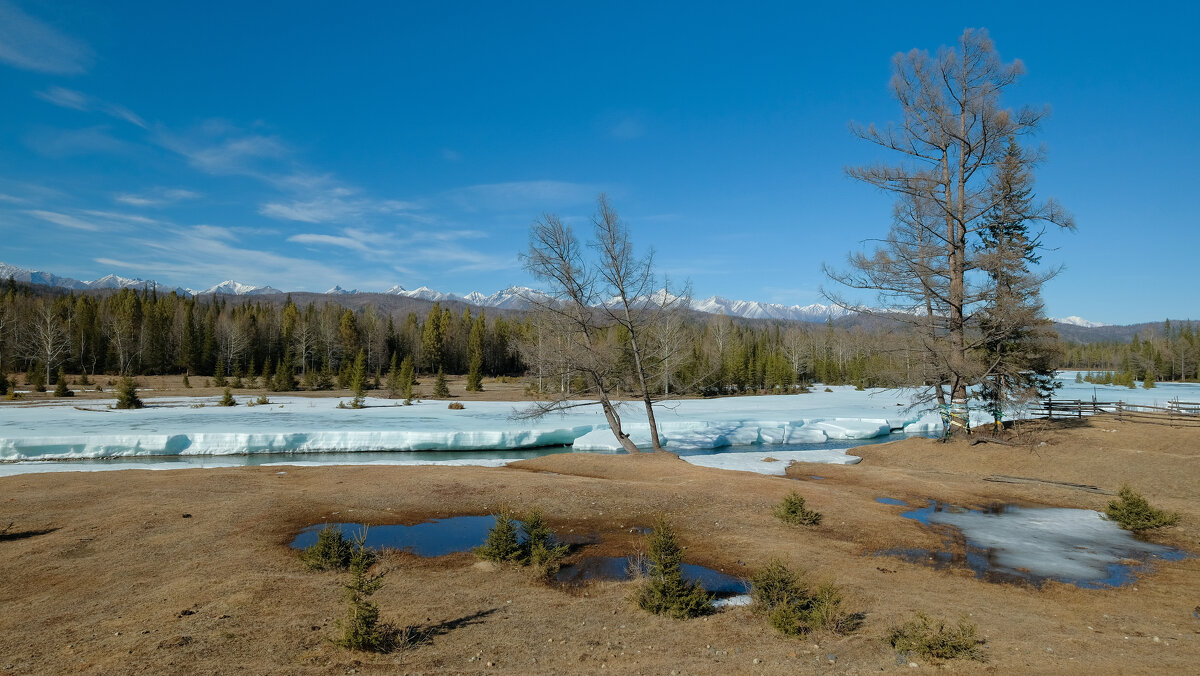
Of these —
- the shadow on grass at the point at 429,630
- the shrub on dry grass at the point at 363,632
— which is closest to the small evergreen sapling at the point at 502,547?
the shadow on grass at the point at 429,630

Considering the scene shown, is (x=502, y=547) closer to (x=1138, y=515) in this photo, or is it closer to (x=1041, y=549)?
(x=1041, y=549)

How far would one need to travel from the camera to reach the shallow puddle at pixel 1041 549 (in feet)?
31.9

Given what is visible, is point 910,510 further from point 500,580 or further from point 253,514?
point 253,514

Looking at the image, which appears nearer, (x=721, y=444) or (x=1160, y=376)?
(x=721, y=444)

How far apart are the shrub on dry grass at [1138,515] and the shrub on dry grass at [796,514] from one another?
666 cm

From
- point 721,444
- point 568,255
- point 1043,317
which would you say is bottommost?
point 721,444

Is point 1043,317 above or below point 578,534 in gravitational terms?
above

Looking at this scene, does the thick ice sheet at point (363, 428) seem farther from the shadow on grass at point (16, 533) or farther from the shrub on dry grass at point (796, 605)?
the shrub on dry grass at point (796, 605)

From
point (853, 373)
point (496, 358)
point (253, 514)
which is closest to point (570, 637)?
point (253, 514)

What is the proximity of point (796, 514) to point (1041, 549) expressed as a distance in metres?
4.44

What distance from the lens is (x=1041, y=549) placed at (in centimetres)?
1119

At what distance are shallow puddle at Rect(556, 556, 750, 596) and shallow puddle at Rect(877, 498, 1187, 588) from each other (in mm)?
3568

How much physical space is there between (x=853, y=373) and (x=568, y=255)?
229ft

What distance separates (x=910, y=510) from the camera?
48.6ft
